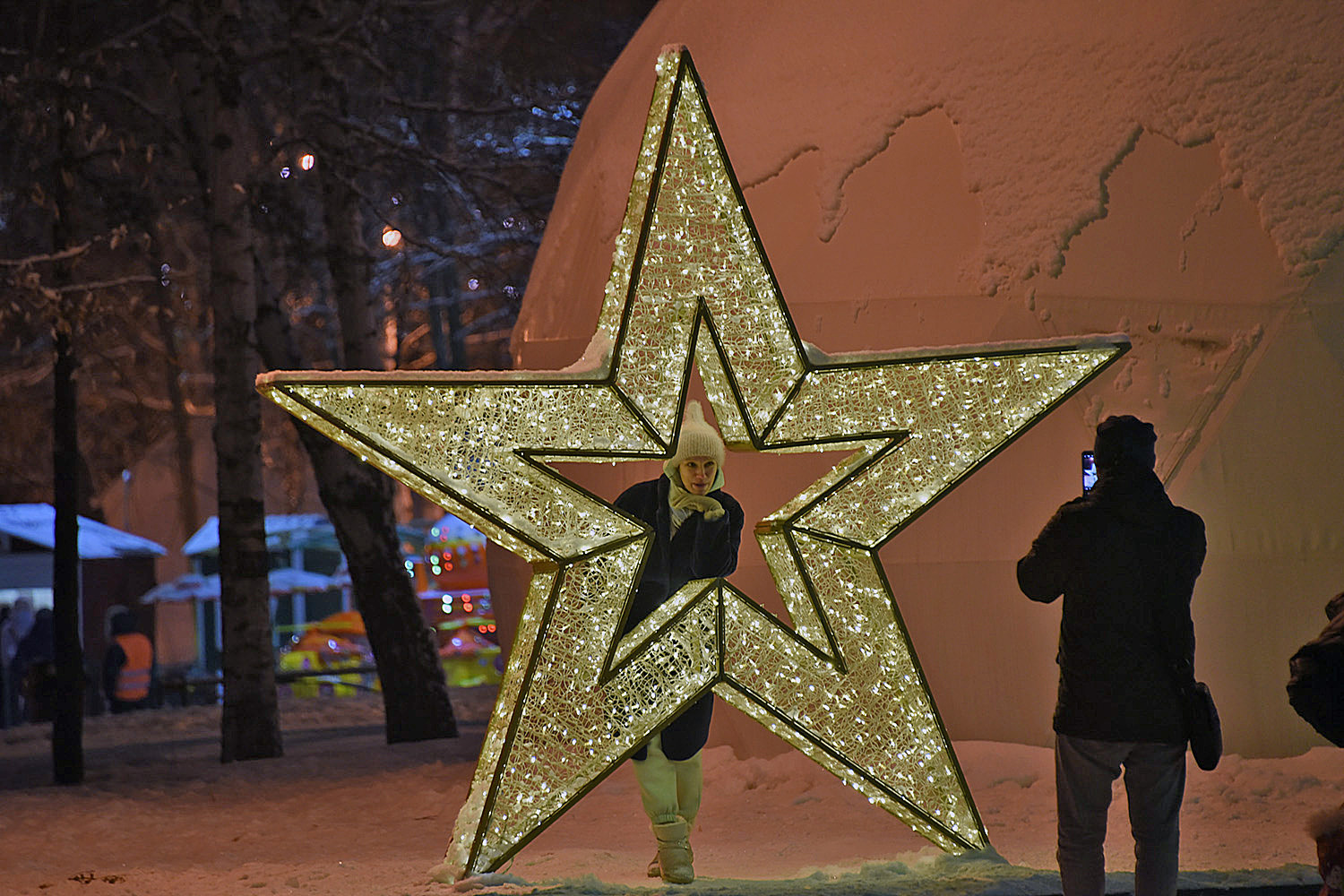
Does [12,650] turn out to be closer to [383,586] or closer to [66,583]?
[66,583]

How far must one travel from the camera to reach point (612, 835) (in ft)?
21.6

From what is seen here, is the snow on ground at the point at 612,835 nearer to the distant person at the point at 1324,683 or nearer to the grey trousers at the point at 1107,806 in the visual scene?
A: the grey trousers at the point at 1107,806

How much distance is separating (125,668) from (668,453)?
14.8 metres

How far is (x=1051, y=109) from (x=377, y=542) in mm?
6281

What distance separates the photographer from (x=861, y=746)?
554 cm

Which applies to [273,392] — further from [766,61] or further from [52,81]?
[52,81]

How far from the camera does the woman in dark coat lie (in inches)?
211

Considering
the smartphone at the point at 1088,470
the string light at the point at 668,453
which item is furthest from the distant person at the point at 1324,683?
the smartphone at the point at 1088,470

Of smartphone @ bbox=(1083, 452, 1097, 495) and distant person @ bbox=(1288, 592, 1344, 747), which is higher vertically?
smartphone @ bbox=(1083, 452, 1097, 495)

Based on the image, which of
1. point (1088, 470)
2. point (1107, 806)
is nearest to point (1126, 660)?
point (1107, 806)

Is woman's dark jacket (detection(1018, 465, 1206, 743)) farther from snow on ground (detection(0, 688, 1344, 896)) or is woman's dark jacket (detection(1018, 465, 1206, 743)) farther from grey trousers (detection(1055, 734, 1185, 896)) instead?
snow on ground (detection(0, 688, 1344, 896))

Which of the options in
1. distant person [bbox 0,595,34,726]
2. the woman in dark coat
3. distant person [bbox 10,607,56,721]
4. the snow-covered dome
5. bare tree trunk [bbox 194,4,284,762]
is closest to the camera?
the woman in dark coat

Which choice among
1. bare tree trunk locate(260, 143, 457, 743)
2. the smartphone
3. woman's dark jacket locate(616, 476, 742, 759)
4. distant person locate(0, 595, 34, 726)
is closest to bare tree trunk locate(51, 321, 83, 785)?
bare tree trunk locate(260, 143, 457, 743)

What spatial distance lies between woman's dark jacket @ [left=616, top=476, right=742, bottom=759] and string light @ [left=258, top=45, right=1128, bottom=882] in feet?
0.25
